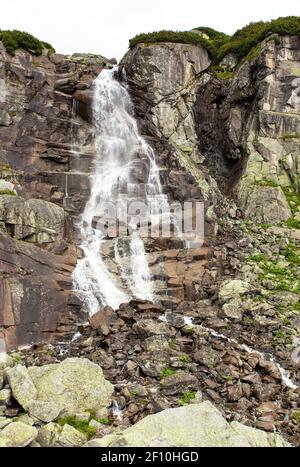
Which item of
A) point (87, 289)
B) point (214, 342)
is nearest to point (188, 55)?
point (87, 289)

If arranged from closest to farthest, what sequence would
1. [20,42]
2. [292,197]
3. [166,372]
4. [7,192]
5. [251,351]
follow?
[166,372] → [251,351] → [7,192] → [292,197] → [20,42]

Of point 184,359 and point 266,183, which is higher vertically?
point 266,183

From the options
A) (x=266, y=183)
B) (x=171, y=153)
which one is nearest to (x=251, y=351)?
(x=266, y=183)

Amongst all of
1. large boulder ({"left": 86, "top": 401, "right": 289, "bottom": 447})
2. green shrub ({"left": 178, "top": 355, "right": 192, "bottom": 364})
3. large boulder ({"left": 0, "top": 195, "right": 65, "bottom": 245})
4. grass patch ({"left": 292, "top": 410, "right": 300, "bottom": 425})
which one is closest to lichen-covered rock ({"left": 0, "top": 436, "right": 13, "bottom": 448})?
large boulder ({"left": 86, "top": 401, "right": 289, "bottom": 447})

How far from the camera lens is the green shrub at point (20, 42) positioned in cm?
4378

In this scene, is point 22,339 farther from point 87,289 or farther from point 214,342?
point 214,342

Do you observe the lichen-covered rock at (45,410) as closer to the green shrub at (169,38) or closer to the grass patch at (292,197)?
the grass patch at (292,197)

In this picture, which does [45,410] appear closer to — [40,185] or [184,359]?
[184,359]

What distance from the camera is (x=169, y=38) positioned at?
46875mm

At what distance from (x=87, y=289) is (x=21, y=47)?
101 feet

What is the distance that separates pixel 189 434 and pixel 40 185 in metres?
27.8

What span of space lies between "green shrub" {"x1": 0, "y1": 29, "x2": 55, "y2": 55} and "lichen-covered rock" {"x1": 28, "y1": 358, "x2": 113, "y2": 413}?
37.4 metres

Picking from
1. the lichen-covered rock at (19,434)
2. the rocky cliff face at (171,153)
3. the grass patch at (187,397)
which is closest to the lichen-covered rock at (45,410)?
the lichen-covered rock at (19,434)
